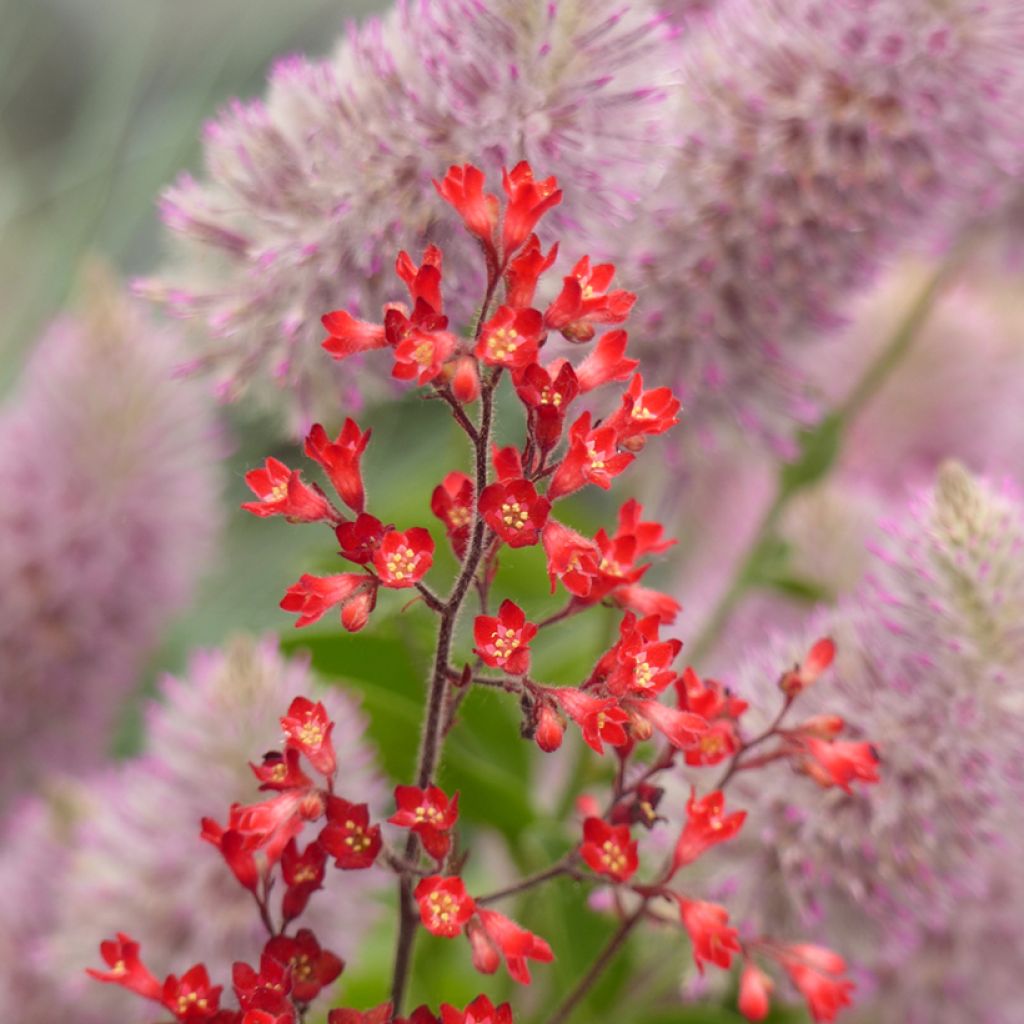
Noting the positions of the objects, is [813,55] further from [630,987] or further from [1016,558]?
[630,987]

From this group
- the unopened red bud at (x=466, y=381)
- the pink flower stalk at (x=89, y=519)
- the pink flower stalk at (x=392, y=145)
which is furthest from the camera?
the pink flower stalk at (x=89, y=519)

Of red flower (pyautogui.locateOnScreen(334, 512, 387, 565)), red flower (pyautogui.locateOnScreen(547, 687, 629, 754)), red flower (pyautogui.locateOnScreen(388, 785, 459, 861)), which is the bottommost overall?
red flower (pyautogui.locateOnScreen(388, 785, 459, 861))

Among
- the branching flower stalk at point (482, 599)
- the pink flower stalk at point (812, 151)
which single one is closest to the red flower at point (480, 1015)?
the branching flower stalk at point (482, 599)

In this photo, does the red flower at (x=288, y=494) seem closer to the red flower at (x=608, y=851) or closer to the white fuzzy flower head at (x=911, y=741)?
the red flower at (x=608, y=851)

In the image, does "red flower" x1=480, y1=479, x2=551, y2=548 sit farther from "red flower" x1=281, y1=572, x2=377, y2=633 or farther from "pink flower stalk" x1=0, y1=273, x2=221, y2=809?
"pink flower stalk" x1=0, y1=273, x2=221, y2=809

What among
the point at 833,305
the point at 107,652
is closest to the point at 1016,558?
the point at 833,305

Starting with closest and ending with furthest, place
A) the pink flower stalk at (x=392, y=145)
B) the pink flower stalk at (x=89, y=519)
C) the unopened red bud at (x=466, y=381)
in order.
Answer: the unopened red bud at (x=466, y=381) < the pink flower stalk at (x=392, y=145) < the pink flower stalk at (x=89, y=519)

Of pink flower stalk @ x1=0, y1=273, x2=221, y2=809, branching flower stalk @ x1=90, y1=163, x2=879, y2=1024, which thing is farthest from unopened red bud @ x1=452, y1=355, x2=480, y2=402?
pink flower stalk @ x1=0, y1=273, x2=221, y2=809
